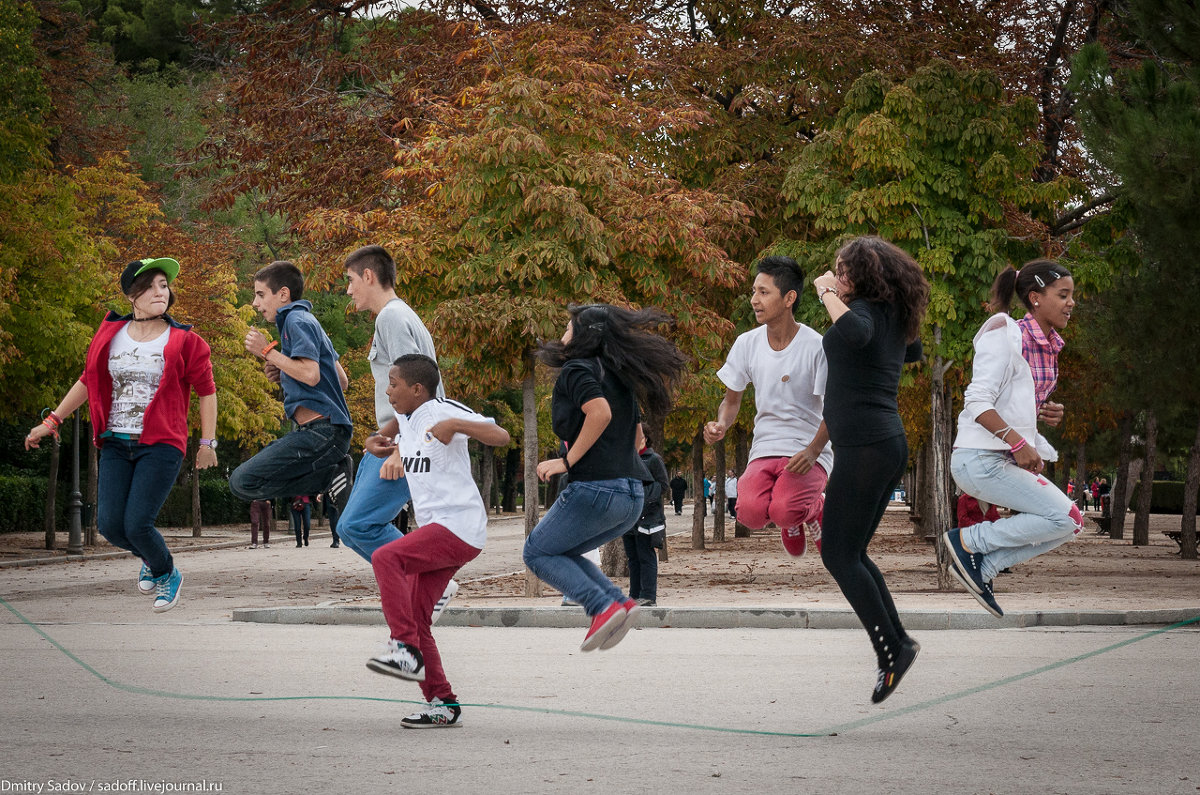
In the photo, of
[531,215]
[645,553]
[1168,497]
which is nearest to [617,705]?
[645,553]

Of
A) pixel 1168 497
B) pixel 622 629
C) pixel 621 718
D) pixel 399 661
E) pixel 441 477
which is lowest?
pixel 1168 497

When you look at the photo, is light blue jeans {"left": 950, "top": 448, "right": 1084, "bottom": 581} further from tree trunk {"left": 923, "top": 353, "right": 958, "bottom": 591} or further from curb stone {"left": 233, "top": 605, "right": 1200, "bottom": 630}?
tree trunk {"left": 923, "top": 353, "right": 958, "bottom": 591}

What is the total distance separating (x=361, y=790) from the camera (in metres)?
5.22

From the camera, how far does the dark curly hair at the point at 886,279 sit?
6.20 metres

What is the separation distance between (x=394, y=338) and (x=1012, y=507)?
11.1ft

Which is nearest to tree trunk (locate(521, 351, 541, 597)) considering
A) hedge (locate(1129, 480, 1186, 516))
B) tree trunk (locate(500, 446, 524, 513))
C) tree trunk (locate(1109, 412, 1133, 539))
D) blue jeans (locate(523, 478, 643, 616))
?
blue jeans (locate(523, 478, 643, 616))

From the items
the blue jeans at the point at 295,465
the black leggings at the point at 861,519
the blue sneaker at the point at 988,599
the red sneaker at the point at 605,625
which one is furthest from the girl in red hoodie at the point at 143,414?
the blue sneaker at the point at 988,599

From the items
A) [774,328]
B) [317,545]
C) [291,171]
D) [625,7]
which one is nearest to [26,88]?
[291,171]

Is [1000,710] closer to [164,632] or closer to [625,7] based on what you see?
[164,632]

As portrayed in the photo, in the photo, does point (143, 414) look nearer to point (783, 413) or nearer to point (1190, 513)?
point (783, 413)

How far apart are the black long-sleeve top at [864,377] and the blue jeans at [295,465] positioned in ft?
9.20

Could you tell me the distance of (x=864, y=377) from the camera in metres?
6.10

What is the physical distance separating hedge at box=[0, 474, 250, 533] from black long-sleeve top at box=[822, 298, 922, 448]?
88.9ft

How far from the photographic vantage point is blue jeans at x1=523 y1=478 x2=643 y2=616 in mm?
6418
